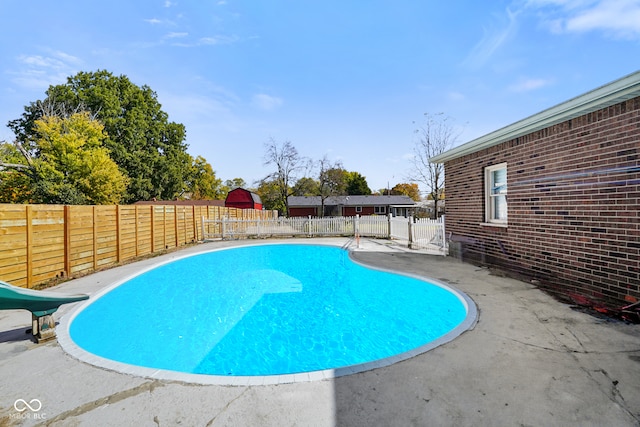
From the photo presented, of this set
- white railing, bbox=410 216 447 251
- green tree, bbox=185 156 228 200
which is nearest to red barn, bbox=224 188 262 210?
green tree, bbox=185 156 228 200

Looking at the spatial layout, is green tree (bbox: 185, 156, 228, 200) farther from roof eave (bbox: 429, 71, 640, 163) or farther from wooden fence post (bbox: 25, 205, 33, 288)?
roof eave (bbox: 429, 71, 640, 163)

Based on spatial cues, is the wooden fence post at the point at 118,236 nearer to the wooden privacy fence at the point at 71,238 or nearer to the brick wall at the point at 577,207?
the wooden privacy fence at the point at 71,238

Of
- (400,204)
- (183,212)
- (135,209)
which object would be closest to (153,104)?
(183,212)

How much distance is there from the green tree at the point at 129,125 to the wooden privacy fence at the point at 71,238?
2206 cm

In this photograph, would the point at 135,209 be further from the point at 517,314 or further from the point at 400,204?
the point at 400,204

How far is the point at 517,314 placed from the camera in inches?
171

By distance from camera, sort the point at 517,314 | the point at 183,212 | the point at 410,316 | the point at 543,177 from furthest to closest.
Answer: the point at 183,212
the point at 543,177
the point at 410,316
the point at 517,314

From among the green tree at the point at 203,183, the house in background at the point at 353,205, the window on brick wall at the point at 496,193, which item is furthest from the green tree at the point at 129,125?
the window on brick wall at the point at 496,193

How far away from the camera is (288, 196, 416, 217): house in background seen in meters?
41.3

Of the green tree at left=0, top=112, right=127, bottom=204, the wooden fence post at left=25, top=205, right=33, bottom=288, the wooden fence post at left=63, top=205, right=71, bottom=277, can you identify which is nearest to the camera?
the wooden fence post at left=25, top=205, right=33, bottom=288

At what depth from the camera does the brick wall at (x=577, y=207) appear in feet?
14.1

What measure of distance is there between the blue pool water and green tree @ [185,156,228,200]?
38.5 metres

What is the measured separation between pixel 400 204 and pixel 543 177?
118ft

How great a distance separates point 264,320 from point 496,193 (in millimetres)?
6980
